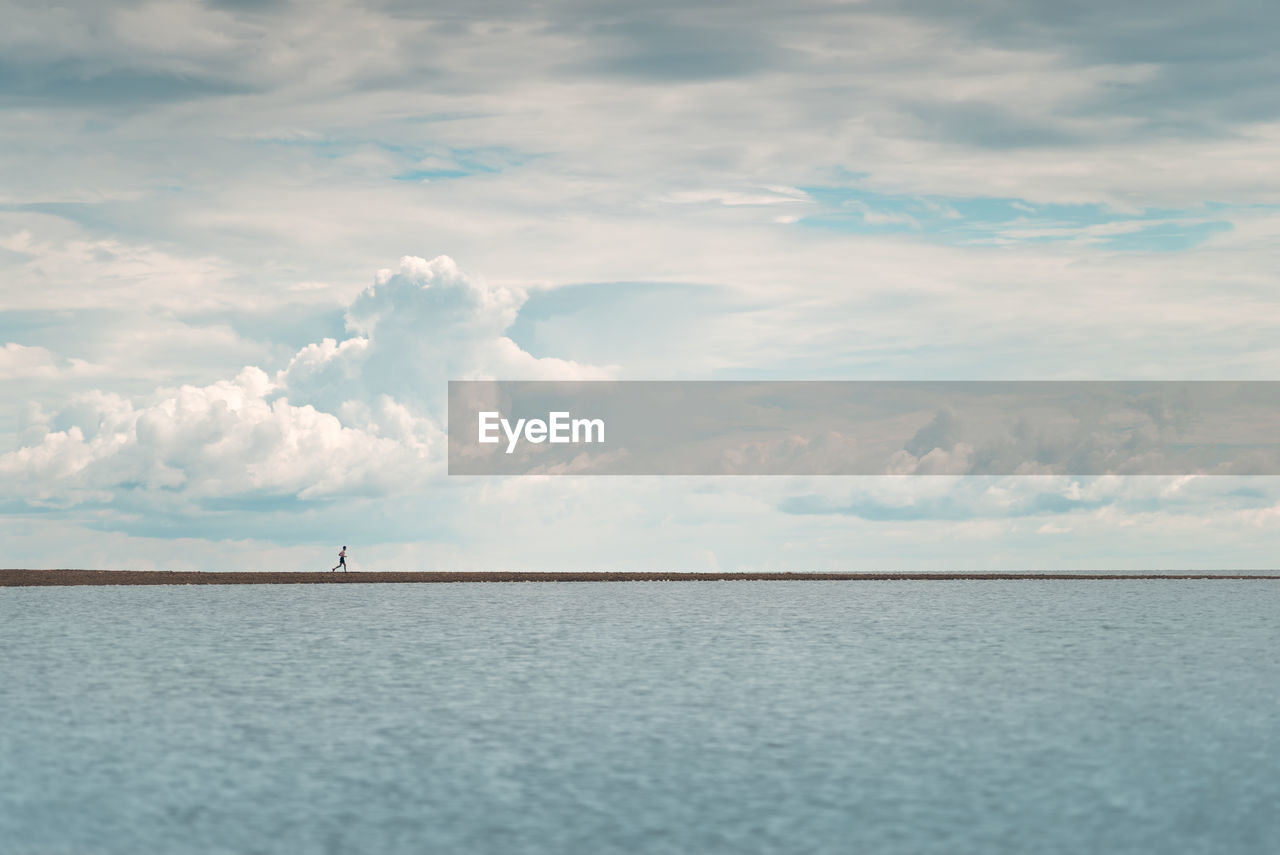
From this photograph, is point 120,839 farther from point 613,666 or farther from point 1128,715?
point 613,666

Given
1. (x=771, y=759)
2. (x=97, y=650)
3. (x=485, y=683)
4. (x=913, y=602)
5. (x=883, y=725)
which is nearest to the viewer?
(x=771, y=759)

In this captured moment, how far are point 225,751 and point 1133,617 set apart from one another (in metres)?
108

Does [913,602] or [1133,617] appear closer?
[1133,617]

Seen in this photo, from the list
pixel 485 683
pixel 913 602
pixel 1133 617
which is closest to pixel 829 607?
pixel 913 602

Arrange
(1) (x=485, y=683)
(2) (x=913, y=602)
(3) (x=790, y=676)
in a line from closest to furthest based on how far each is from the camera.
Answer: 1. (1) (x=485, y=683)
2. (3) (x=790, y=676)
3. (2) (x=913, y=602)

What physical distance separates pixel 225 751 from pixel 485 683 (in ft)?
64.6

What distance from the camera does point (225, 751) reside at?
1368 inches

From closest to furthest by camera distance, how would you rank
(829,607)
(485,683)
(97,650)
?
(485,683) → (97,650) → (829,607)

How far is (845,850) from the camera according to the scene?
23141 millimetres

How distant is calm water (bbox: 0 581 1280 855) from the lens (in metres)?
24.7

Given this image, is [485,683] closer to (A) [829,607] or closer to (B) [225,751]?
(B) [225,751]

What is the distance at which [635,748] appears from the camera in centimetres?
3534

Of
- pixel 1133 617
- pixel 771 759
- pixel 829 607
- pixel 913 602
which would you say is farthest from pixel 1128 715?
pixel 913 602

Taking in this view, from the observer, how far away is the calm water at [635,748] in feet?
81.1
